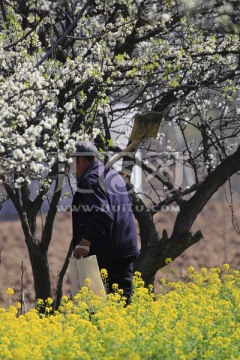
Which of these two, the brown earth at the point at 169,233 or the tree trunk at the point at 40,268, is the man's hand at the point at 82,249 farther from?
the brown earth at the point at 169,233

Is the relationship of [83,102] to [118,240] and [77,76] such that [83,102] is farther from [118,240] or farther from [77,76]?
[118,240]

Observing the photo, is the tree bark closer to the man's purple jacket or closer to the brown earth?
the man's purple jacket

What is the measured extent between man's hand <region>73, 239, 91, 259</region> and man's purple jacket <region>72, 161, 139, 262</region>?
4 centimetres

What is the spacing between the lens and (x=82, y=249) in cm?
728

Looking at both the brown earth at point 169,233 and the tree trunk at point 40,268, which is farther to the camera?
the brown earth at point 169,233

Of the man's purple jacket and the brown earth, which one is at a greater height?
the brown earth

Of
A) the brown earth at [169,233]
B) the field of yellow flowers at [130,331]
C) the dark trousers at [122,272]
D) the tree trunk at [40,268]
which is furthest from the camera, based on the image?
the brown earth at [169,233]

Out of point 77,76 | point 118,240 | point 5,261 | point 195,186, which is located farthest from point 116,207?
point 5,261

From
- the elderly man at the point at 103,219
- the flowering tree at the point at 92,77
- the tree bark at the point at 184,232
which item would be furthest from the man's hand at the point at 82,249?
the tree bark at the point at 184,232

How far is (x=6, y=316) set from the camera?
19.8ft

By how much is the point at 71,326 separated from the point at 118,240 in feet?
4.85

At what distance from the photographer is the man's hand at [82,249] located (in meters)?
7.27

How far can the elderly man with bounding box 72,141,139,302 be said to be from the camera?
7.28m

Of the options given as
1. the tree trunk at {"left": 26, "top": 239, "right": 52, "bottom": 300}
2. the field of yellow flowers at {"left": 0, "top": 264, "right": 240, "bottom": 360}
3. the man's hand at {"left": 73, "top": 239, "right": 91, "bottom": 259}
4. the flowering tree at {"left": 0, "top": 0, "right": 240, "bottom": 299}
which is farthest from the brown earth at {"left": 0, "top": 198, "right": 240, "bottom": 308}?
the field of yellow flowers at {"left": 0, "top": 264, "right": 240, "bottom": 360}
